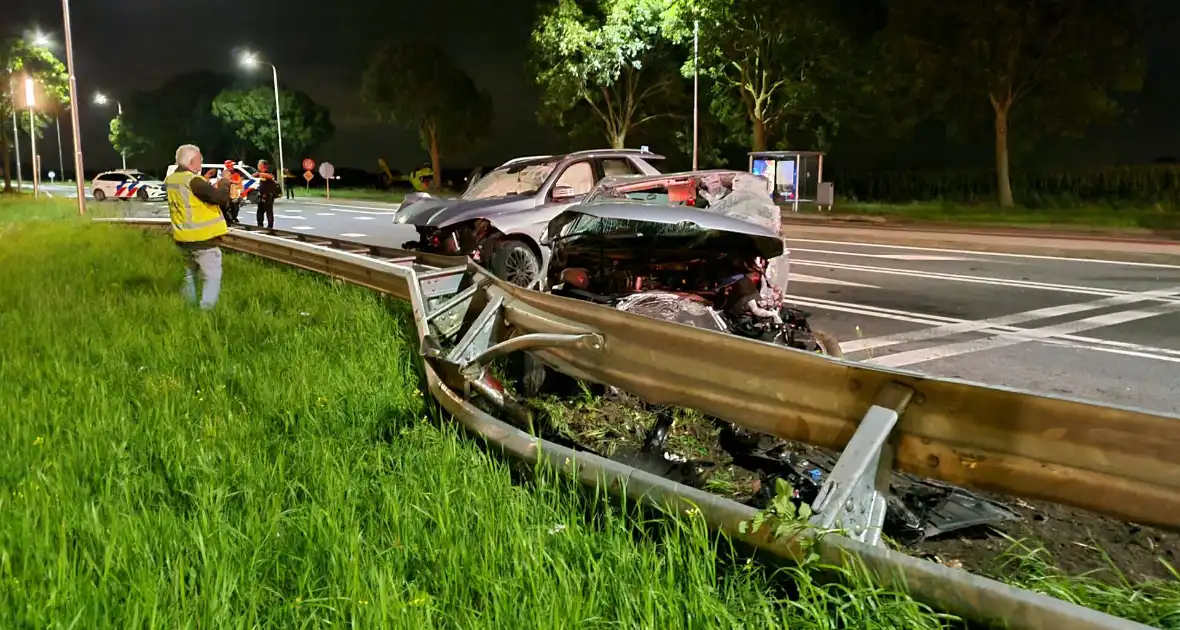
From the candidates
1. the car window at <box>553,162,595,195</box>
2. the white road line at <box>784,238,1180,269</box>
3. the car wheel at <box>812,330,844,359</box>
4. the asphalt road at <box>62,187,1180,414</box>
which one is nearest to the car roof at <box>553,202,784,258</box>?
the car wheel at <box>812,330,844,359</box>

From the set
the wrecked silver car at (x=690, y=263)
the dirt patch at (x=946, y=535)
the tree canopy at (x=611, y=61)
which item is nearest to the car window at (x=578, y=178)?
the wrecked silver car at (x=690, y=263)

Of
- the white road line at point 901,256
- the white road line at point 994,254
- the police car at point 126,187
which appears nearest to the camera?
the white road line at point 994,254

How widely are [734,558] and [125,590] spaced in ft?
5.72

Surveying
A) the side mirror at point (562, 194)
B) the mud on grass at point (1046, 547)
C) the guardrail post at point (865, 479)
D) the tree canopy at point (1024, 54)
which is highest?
the tree canopy at point (1024, 54)

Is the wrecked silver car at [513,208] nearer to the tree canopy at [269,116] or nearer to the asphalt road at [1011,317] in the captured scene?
the asphalt road at [1011,317]

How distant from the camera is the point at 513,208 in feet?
34.7

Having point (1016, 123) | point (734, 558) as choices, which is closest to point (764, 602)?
point (734, 558)

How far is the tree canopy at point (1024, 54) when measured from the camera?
2581cm

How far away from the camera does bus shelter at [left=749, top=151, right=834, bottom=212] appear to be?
1172 inches

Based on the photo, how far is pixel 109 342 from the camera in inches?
243

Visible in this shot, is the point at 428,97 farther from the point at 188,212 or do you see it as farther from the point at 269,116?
the point at 188,212

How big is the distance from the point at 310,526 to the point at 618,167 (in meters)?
9.11

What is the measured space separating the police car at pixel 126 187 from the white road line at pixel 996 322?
40025mm

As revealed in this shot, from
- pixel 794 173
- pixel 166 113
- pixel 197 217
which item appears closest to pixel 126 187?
pixel 794 173
